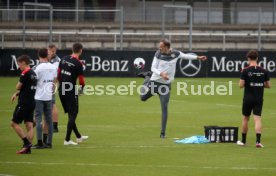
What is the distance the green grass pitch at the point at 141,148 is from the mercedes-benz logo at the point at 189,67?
11704mm

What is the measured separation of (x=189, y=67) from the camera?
3916 centimetres

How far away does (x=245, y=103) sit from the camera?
17000 millimetres

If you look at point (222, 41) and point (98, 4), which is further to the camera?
point (98, 4)

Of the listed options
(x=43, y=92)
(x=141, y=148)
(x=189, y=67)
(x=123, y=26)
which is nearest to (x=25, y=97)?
(x=43, y=92)

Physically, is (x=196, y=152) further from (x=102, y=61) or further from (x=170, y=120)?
(x=102, y=61)

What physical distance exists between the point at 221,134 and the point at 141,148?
1.98m

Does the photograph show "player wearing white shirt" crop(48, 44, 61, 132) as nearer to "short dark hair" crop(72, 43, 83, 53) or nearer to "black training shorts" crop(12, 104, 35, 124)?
"short dark hair" crop(72, 43, 83, 53)

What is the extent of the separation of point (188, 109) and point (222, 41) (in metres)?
16.1

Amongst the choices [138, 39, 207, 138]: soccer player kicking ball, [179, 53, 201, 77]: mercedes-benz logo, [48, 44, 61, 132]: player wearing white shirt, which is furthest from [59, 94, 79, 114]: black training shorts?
[179, 53, 201, 77]: mercedes-benz logo

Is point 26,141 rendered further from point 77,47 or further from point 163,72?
point 163,72

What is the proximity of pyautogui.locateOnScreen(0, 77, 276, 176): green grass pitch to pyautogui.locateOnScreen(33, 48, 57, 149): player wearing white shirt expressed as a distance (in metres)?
0.51

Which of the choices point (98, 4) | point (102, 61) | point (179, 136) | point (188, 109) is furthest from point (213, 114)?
point (98, 4)

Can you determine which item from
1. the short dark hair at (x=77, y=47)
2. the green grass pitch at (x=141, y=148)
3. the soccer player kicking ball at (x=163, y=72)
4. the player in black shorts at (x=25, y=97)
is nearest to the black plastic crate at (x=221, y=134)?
the green grass pitch at (x=141, y=148)

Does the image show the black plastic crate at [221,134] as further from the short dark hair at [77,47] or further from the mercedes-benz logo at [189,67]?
the mercedes-benz logo at [189,67]
